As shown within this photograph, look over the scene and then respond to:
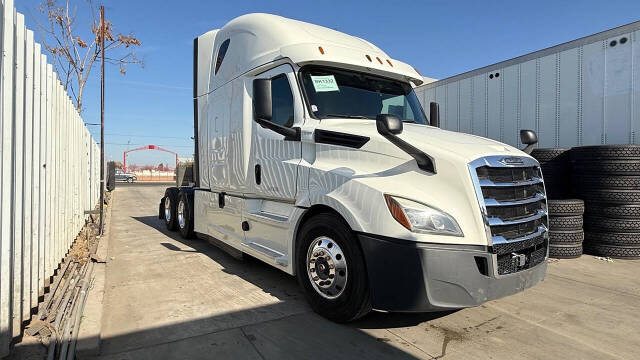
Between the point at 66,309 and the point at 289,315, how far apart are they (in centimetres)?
213

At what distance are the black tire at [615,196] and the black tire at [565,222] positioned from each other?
0.49 meters

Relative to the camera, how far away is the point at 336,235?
3.40 metres

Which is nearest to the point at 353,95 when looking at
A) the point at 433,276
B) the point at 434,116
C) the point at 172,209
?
the point at 434,116

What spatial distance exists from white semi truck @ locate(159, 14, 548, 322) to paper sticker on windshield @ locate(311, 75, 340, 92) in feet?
0.04

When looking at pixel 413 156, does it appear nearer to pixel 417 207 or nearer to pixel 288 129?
pixel 417 207

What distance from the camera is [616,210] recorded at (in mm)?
5949

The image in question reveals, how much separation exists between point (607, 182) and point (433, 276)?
4858 millimetres

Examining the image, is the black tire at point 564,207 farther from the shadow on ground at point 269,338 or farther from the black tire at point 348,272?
the black tire at point 348,272

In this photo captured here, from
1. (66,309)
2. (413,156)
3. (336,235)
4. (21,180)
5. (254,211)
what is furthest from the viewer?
(254,211)

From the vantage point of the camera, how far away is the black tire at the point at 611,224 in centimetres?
588

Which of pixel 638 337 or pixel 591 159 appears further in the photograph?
pixel 591 159

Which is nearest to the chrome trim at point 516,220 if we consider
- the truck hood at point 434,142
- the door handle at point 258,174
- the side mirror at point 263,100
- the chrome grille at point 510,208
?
the chrome grille at point 510,208

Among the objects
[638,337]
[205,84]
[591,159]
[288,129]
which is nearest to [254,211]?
[288,129]

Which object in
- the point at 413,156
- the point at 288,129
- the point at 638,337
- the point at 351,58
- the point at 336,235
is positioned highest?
the point at 351,58
